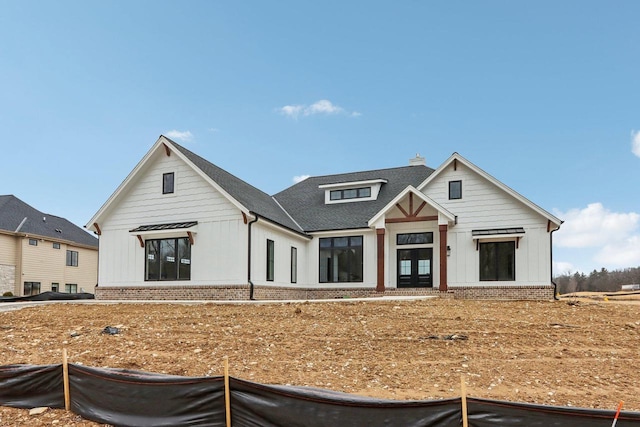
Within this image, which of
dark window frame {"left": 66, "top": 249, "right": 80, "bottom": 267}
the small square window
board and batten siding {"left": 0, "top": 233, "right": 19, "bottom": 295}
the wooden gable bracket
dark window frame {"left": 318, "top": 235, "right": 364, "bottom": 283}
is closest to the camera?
the wooden gable bracket

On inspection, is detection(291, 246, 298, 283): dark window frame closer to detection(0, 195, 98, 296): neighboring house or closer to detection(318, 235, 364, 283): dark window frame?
detection(318, 235, 364, 283): dark window frame

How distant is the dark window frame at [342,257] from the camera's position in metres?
20.6

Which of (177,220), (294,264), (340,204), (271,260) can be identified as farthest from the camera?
(340,204)

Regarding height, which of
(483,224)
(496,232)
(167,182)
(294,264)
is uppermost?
(167,182)

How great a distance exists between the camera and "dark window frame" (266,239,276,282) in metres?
18.5

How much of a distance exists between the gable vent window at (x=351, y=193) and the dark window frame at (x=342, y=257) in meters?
2.90

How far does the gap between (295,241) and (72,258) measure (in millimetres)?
22531

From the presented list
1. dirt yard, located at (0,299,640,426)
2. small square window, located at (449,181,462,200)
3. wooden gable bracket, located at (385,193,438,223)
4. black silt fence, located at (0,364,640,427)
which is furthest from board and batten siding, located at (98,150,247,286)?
black silt fence, located at (0,364,640,427)

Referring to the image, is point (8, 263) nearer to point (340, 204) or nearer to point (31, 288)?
point (31, 288)

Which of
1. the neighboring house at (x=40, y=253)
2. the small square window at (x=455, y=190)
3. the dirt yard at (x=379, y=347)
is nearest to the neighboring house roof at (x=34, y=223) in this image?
the neighboring house at (x=40, y=253)

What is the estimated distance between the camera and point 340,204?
76.1ft

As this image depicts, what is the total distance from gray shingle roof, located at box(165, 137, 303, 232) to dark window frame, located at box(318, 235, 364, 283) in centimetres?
146

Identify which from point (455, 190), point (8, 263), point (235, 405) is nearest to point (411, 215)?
point (455, 190)

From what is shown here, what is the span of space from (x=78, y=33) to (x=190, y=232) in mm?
7409
